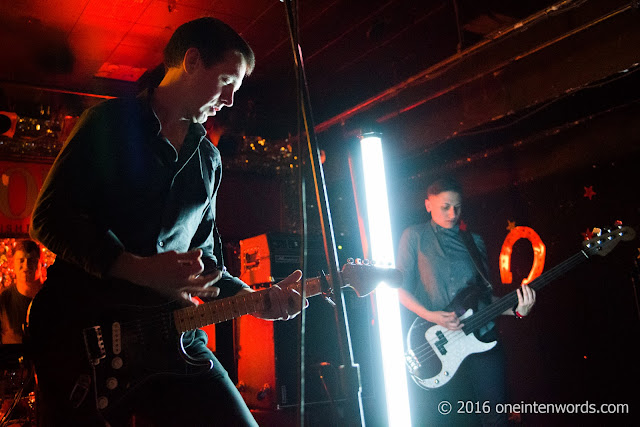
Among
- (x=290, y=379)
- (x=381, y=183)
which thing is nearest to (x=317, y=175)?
(x=290, y=379)

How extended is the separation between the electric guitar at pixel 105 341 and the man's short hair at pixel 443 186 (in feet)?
10.1

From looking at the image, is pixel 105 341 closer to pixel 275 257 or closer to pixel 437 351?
pixel 275 257

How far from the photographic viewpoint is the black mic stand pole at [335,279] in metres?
1.29

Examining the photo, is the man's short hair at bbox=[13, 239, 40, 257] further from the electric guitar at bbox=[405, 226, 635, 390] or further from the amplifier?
the electric guitar at bbox=[405, 226, 635, 390]

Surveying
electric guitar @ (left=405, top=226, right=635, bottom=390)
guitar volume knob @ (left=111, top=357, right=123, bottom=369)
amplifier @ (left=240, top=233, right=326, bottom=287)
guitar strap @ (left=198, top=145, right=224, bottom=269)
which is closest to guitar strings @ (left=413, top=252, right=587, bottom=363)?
electric guitar @ (left=405, top=226, right=635, bottom=390)

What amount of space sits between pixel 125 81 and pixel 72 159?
11.7 ft

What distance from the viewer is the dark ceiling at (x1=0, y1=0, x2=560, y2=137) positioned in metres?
3.77

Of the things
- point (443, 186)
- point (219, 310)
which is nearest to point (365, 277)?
point (219, 310)

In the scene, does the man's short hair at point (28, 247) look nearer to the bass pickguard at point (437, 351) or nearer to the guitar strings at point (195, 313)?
the bass pickguard at point (437, 351)

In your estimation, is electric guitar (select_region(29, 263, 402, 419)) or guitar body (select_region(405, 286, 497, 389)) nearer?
electric guitar (select_region(29, 263, 402, 419))

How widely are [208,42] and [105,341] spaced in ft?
3.54

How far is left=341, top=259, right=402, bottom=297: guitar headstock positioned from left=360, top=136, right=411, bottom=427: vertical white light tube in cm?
174

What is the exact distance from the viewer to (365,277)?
2066mm

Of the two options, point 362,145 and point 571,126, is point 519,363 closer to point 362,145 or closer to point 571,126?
point 571,126
